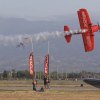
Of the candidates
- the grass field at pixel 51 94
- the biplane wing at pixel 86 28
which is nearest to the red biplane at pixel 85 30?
the biplane wing at pixel 86 28

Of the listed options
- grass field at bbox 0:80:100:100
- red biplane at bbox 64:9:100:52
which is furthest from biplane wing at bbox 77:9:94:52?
grass field at bbox 0:80:100:100

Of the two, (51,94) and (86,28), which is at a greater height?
(86,28)

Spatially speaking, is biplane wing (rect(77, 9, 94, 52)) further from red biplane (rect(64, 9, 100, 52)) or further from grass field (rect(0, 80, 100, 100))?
grass field (rect(0, 80, 100, 100))

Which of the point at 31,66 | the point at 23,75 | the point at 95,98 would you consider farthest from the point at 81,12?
the point at 23,75

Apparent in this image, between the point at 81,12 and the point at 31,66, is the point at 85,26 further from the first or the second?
the point at 31,66

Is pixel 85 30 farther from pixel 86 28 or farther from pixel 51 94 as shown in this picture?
pixel 51 94

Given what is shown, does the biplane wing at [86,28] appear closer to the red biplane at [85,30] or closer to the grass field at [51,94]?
the red biplane at [85,30]

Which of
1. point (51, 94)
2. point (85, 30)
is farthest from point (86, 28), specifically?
point (51, 94)

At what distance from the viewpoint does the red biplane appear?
247 feet

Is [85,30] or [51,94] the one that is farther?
[85,30]

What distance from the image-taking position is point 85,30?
77062mm

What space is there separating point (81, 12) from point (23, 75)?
371 feet

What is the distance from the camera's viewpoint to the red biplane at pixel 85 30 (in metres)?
75.3

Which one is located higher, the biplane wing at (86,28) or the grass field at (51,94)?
the biplane wing at (86,28)
